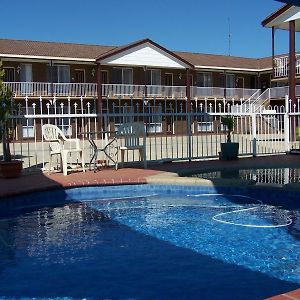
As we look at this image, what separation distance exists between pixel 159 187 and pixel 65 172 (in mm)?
2018

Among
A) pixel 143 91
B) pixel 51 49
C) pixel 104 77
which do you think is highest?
pixel 51 49

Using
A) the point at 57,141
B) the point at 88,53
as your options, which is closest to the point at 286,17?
Answer: the point at 88,53

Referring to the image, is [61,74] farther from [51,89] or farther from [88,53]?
[88,53]

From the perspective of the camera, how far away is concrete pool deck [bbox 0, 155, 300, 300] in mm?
7688

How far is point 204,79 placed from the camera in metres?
37.5

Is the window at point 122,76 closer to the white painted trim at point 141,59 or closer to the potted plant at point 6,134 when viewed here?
the white painted trim at point 141,59

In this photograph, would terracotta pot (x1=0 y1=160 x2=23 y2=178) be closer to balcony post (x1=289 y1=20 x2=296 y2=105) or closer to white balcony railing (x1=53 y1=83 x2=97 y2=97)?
balcony post (x1=289 y1=20 x2=296 y2=105)

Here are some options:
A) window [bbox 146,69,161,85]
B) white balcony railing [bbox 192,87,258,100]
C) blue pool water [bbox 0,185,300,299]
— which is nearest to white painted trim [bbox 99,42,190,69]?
window [bbox 146,69,161,85]

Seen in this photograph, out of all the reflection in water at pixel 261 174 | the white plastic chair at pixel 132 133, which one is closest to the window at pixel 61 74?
the white plastic chair at pixel 132 133

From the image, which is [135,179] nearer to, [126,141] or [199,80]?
[126,141]

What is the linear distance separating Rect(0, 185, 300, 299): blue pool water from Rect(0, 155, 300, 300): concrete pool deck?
0.14m

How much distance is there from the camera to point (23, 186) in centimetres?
763

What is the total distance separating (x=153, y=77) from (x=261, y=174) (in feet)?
87.7

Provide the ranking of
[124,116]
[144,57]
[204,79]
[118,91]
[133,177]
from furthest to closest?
1. [204,79]
2. [144,57]
3. [118,91]
4. [124,116]
5. [133,177]
